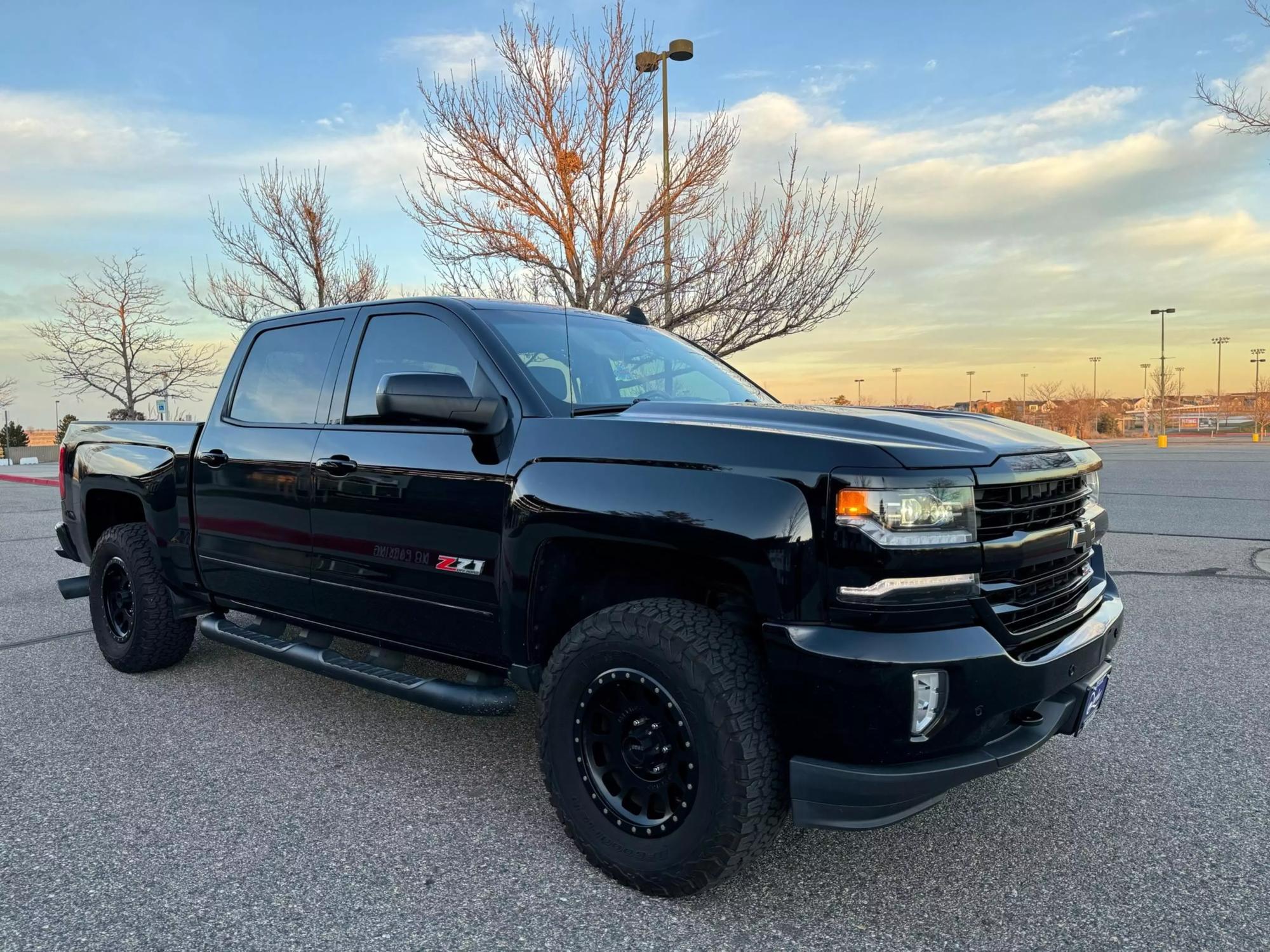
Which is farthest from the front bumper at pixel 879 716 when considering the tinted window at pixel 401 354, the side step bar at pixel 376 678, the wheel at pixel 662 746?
the tinted window at pixel 401 354

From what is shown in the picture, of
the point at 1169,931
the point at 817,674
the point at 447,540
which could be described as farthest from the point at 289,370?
the point at 1169,931

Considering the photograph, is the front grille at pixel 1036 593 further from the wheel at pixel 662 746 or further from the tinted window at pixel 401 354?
the tinted window at pixel 401 354

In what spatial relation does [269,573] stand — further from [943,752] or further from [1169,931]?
[1169,931]

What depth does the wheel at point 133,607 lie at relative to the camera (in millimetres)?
4668

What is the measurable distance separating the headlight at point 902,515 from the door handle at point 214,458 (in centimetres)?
308

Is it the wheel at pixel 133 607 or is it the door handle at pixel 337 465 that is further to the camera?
the wheel at pixel 133 607

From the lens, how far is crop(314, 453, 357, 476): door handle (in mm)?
3512

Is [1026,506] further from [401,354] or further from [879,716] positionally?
[401,354]

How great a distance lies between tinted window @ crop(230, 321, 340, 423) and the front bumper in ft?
8.24

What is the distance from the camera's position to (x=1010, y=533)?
250cm

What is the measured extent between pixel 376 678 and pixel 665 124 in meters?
12.4

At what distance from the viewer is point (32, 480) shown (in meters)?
24.0

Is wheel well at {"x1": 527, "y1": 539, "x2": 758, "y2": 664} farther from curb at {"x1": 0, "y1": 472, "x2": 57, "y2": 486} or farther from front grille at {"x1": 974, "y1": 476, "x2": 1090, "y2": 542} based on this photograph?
curb at {"x1": 0, "y1": 472, "x2": 57, "y2": 486}

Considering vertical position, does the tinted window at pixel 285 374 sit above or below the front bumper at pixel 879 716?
above
